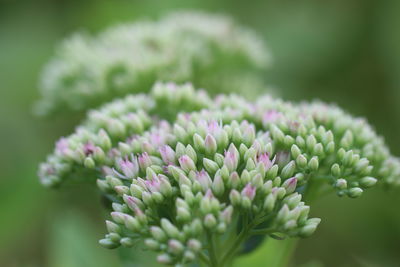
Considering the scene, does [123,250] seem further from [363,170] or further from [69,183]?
[363,170]

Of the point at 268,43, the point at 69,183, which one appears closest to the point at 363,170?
the point at 69,183

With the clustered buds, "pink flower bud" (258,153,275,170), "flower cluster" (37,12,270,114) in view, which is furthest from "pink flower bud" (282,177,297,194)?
"flower cluster" (37,12,270,114)

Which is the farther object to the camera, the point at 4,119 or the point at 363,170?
the point at 4,119

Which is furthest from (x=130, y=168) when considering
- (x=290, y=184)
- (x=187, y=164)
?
(x=290, y=184)

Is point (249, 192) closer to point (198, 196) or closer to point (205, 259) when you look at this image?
point (198, 196)

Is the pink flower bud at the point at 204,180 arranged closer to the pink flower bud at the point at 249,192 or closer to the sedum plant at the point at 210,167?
the sedum plant at the point at 210,167

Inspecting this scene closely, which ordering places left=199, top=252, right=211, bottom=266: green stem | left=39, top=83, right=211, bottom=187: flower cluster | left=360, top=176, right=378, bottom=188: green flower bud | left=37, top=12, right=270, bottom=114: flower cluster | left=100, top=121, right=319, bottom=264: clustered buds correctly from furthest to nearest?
left=37, top=12, right=270, bottom=114: flower cluster < left=39, top=83, right=211, bottom=187: flower cluster < left=360, top=176, right=378, bottom=188: green flower bud < left=199, top=252, right=211, bottom=266: green stem < left=100, top=121, right=319, bottom=264: clustered buds

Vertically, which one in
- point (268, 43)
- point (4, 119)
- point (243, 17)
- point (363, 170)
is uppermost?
point (243, 17)

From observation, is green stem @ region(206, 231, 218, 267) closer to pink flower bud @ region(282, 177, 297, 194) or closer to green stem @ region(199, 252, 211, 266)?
green stem @ region(199, 252, 211, 266)
